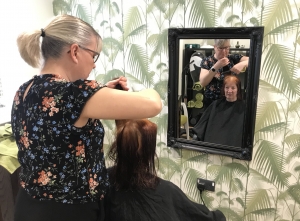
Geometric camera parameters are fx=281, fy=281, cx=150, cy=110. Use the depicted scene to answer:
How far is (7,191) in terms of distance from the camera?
5.39ft

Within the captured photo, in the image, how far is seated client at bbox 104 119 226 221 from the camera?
1.07 m

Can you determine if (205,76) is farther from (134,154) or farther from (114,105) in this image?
(114,105)

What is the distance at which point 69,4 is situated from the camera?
6.41 ft

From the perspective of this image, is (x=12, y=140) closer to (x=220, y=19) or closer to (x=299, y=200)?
(x=220, y=19)

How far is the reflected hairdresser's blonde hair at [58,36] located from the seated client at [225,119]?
36.2 inches

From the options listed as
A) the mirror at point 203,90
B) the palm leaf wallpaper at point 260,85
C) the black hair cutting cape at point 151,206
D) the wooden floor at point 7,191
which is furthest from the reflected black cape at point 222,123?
the wooden floor at point 7,191

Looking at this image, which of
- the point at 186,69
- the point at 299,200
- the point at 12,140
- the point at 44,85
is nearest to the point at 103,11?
the point at 186,69

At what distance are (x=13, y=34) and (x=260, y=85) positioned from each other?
1581 mm

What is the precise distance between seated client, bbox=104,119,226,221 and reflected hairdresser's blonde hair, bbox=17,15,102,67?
1.15 ft

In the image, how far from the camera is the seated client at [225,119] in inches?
61.9

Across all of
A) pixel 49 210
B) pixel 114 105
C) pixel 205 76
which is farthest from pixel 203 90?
pixel 49 210

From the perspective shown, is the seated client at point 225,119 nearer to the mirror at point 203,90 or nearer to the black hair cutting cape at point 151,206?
the mirror at point 203,90

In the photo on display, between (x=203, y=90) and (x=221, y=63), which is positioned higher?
(x=221, y=63)

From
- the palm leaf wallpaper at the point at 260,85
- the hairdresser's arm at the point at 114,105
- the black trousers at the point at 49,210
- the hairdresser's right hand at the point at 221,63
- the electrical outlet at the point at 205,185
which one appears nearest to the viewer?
the hairdresser's arm at the point at 114,105
